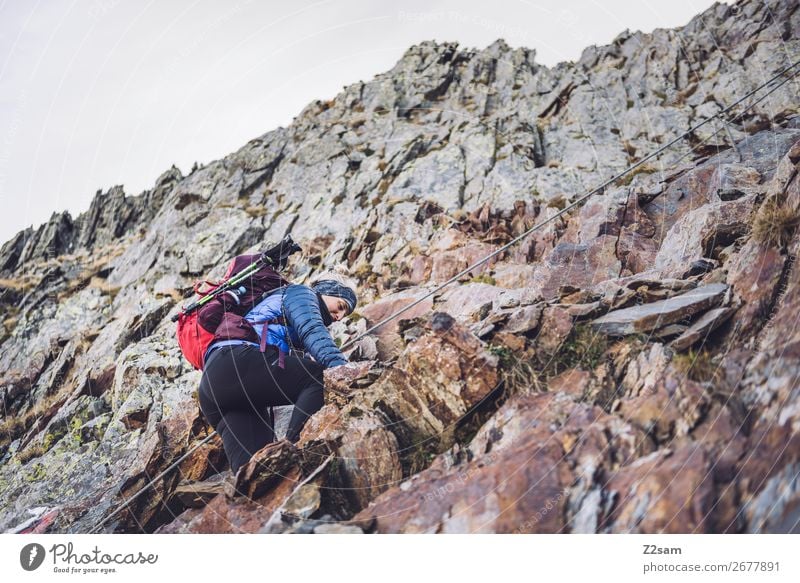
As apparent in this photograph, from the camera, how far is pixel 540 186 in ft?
46.0

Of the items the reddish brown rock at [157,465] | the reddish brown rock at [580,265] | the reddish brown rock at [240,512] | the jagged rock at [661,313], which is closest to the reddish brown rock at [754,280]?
the jagged rock at [661,313]

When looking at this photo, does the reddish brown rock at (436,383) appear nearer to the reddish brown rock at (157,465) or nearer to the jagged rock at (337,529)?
the jagged rock at (337,529)

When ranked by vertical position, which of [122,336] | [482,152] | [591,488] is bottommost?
[591,488]

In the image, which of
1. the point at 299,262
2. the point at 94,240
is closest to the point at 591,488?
the point at 299,262

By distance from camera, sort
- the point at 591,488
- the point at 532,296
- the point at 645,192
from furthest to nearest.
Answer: the point at 645,192
the point at 532,296
the point at 591,488

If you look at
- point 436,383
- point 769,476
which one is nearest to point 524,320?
point 436,383

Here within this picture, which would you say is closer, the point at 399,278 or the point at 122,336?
the point at 399,278

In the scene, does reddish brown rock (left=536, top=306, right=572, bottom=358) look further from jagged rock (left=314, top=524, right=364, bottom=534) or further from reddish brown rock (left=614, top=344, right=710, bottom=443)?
jagged rock (left=314, top=524, right=364, bottom=534)

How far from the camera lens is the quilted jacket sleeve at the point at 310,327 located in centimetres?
561

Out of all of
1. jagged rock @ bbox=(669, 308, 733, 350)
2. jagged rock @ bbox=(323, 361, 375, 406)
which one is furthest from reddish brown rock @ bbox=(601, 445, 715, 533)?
jagged rock @ bbox=(323, 361, 375, 406)

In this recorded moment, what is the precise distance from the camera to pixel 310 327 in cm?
569

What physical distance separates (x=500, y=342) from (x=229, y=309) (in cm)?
310
